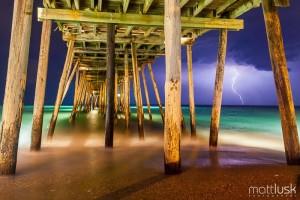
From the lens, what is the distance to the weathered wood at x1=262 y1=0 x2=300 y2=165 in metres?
3.56

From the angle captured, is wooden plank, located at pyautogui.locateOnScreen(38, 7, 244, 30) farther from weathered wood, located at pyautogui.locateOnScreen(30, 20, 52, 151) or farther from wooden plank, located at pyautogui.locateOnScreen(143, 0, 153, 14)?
weathered wood, located at pyautogui.locateOnScreen(30, 20, 52, 151)

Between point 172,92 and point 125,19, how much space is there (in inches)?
120

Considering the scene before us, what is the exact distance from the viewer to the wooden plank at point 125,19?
201 inches

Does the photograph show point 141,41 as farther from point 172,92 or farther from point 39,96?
point 172,92

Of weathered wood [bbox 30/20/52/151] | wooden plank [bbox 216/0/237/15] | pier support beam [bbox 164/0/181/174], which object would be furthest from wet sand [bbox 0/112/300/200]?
wooden plank [bbox 216/0/237/15]

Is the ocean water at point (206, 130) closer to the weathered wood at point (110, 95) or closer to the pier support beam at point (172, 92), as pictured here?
the weathered wood at point (110, 95)

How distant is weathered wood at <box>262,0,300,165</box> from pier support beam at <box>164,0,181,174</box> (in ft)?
5.33

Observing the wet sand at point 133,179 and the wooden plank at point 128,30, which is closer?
the wet sand at point 133,179

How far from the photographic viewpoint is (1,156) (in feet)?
10.00

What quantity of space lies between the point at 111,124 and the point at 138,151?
848mm

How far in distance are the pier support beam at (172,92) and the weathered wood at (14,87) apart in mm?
1854

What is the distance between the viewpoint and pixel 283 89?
3.62m

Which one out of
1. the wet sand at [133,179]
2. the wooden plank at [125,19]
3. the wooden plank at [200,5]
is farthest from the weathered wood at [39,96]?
the wooden plank at [200,5]

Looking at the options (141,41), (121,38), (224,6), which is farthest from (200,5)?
(121,38)
